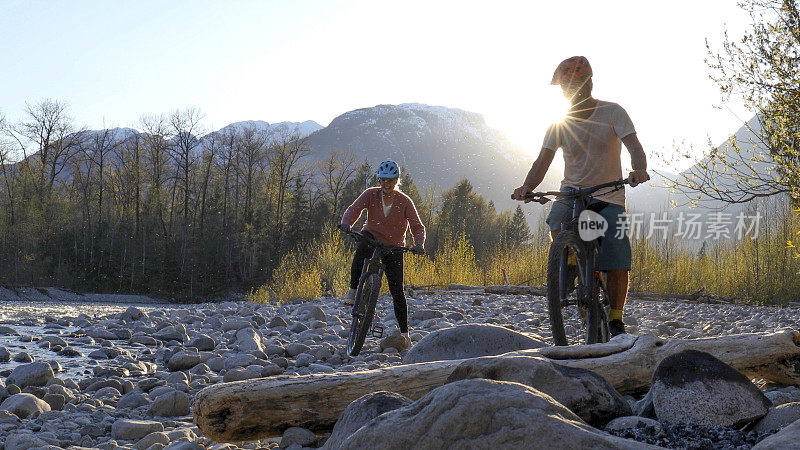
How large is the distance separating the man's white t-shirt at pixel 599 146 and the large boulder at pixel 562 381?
6.17ft

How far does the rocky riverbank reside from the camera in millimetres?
3211

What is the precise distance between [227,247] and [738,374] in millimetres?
56573

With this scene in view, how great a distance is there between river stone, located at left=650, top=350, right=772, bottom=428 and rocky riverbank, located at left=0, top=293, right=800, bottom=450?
0.56ft

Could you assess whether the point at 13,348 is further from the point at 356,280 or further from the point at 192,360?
the point at 356,280

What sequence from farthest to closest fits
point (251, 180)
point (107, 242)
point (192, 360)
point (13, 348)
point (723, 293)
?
point (251, 180), point (107, 242), point (723, 293), point (13, 348), point (192, 360)

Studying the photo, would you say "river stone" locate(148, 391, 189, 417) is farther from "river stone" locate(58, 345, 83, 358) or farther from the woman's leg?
"river stone" locate(58, 345, 83, 358)

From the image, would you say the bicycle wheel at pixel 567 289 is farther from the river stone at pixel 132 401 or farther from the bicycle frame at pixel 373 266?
the river stone at pixel 132 401

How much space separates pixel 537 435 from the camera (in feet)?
5.26

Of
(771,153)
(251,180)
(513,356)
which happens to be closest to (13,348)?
(513,356)

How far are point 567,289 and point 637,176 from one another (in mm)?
855

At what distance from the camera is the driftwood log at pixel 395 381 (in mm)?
2582

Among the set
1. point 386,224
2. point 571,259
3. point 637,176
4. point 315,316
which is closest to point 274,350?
point 386,224

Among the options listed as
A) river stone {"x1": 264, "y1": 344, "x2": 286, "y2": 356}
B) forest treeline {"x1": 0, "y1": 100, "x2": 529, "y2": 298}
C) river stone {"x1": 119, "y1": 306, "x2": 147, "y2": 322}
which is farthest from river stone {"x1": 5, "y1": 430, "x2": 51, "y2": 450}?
forest treeline {"x1": 0, "y1": 100, "x2": 529, "y2": 298}

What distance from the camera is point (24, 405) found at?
12.1ft
